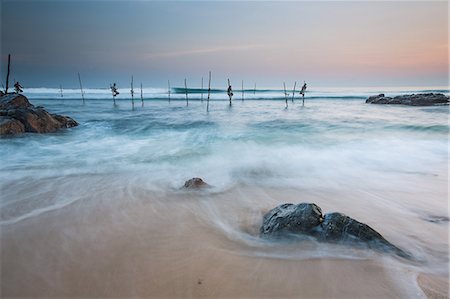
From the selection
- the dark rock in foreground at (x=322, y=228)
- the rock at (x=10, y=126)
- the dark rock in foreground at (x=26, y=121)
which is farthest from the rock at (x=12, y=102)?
the dark rock in foreground at (x=322, y=228)

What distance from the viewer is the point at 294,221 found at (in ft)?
13.2

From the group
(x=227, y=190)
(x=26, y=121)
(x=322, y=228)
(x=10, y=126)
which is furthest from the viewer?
(x=26, y=121)

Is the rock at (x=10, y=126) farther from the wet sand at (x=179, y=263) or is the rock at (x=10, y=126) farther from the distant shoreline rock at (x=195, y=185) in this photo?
the distant shoreline rock at (x=195, y=185)

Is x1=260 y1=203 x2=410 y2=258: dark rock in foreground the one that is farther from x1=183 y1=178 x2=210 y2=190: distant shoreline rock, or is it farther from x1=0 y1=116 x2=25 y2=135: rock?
x1=0 y1=116 x2=25 y2=135: rock

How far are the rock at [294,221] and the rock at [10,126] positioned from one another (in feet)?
43.8

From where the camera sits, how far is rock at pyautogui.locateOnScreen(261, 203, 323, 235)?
3969 mm

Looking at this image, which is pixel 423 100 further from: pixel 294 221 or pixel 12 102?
pixel 12 102

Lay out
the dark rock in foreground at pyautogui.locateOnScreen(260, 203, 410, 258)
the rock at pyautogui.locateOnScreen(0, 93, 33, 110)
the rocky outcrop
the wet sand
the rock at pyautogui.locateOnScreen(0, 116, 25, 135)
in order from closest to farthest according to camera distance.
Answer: the wet sand → the dark rock in foreground at pyautogui.locateOnScreen(260, 203, 410, 258) → the rock at pyautogui.locateOnScreen(0, 116, 25, 135) → the rock at pyautogui.locateOnScreen(0, 93, 33, 110) → the rocky outcrop

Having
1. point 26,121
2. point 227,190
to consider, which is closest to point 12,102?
point 26,121

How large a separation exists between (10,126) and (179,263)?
13355 mm

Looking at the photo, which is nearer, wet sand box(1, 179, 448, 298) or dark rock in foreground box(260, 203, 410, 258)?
wet sand box(1, 179, 448, 298)

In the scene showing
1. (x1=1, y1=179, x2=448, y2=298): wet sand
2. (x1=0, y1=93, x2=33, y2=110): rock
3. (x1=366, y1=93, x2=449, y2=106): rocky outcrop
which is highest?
(x1=366, y1=93, x2=449, y2=106): rocky outcrop

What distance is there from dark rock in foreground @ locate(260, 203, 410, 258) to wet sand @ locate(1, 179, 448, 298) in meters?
0.18

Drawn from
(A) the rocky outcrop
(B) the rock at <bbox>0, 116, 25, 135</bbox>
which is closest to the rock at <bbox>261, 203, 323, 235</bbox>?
(B) the rock at <bbox>0, 116, 25, 135</bbox>
